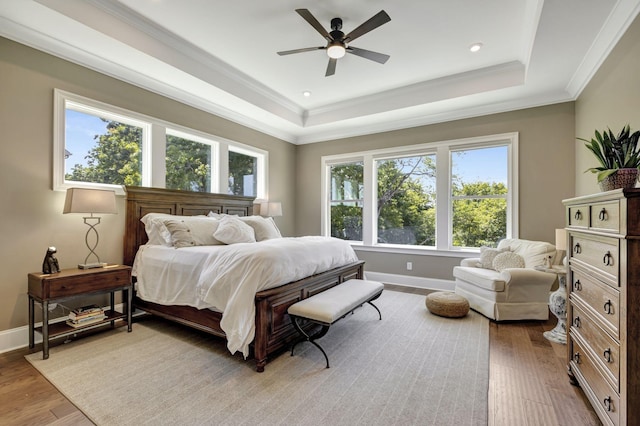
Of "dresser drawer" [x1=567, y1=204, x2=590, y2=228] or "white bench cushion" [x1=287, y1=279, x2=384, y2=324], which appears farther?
"white bench cushion" [x1=287, y1=279, x2=384, y2=324]

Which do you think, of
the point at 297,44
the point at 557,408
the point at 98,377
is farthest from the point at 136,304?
the point at 557,408

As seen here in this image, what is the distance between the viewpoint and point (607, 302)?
151 cm

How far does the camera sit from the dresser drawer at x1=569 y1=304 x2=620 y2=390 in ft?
4.67

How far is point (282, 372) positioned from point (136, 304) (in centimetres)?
214

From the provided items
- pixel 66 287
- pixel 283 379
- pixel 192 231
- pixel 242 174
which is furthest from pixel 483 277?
pixel 66 287

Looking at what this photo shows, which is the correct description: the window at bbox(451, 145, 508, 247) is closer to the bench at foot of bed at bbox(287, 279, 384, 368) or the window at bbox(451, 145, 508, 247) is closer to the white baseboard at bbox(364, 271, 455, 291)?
the white baseboard at bbox(364, 271, 455, 291)

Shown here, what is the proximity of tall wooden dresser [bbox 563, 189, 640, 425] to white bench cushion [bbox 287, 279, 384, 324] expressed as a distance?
1.56m

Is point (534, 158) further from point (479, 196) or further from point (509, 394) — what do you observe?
point (509, 394)

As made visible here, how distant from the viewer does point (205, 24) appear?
2941mm

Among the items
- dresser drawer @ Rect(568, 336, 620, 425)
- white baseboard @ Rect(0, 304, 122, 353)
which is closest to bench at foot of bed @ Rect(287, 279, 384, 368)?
dresser drawer @ Rect(568, 336, 620, 425)

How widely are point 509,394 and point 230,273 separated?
2175 mm

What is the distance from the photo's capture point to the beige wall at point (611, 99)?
7.70ft

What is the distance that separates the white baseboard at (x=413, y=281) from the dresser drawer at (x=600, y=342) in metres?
2.67

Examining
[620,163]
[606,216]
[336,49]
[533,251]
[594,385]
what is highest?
[336,49]
